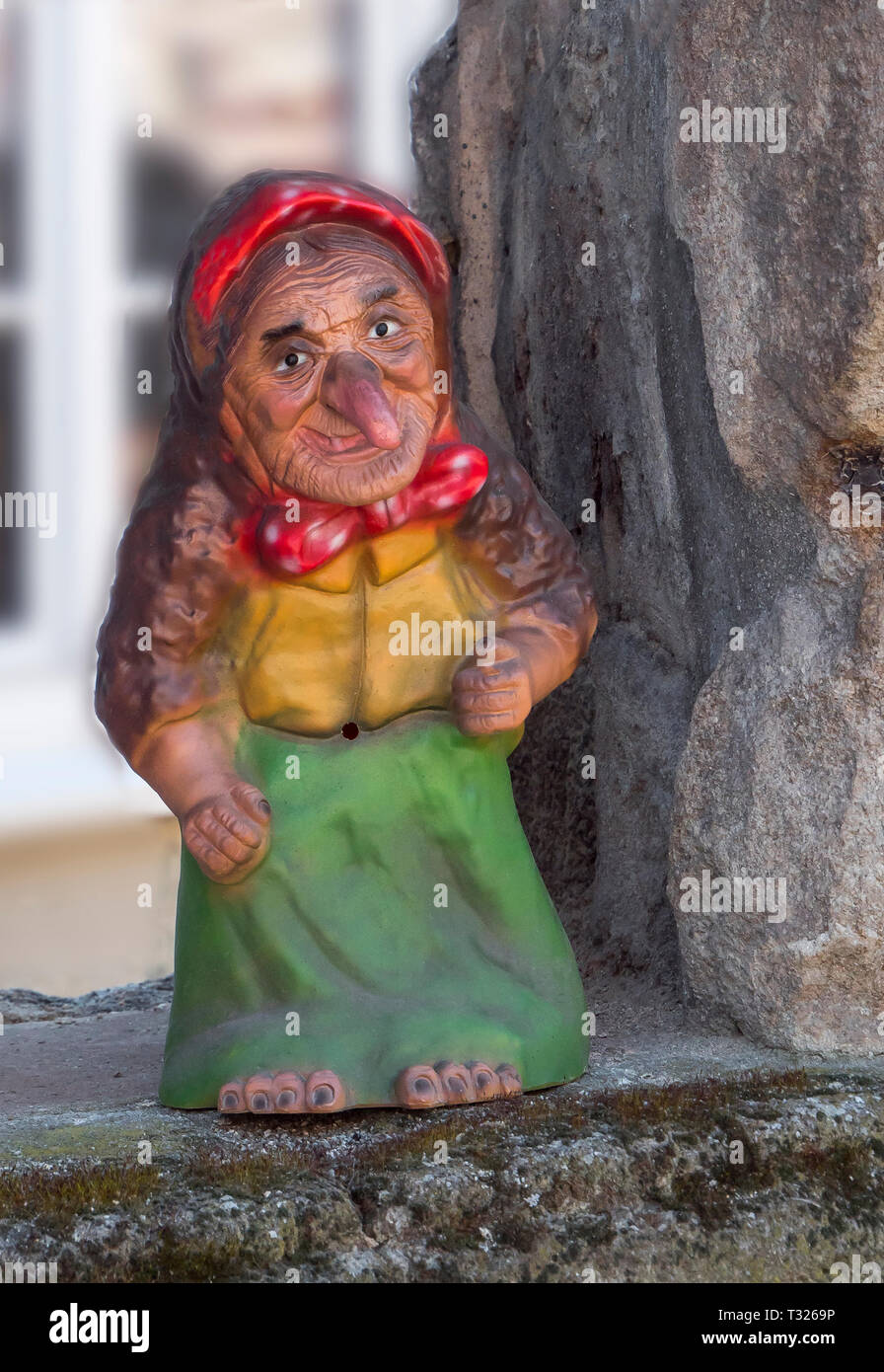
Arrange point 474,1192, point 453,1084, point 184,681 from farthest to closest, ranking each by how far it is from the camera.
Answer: point 184,681
point 453,1084
point 474,1192

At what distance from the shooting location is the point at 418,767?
7.11 feet

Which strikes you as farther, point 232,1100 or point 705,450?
point 705,450

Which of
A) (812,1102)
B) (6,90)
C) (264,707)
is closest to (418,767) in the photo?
(264,707)

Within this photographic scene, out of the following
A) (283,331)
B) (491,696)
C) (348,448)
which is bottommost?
(491,696)

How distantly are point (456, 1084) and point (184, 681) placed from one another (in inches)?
20.3

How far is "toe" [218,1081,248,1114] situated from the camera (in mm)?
1977

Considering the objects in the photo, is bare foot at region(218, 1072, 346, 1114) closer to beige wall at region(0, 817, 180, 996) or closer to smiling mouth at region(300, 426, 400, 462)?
smiling mouth at region(300, 426, 400, 462)

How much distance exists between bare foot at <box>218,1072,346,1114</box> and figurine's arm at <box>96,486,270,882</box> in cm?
23

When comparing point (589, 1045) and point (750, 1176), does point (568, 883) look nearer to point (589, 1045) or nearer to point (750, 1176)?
point (589, 1045)

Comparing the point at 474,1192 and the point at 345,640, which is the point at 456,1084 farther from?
the point at 345,640

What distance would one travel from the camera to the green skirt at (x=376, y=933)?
6.72ft

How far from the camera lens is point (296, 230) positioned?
2068mm

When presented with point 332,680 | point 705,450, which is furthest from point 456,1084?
point 705,450

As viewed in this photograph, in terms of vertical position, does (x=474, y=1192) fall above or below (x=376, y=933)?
below
